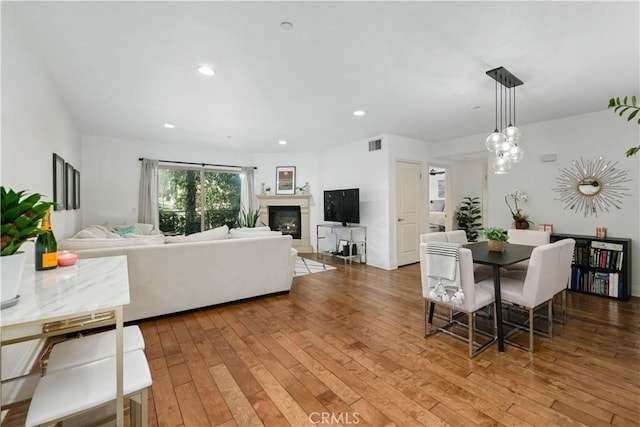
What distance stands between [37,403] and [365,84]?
320 centimetres

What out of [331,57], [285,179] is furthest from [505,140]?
[285,179]

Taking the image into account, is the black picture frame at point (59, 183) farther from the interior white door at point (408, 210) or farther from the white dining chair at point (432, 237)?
the interior white door at point (408, 210)

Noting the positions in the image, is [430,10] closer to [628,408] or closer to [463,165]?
[628,408]

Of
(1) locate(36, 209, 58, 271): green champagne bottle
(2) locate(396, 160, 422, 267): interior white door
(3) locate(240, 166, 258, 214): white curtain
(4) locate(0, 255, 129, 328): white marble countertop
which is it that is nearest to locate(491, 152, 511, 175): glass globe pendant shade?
(2) locate(396, 160, 422, 267): interior white door

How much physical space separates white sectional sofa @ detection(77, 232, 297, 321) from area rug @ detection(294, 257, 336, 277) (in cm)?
119

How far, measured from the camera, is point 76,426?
5.08 feet

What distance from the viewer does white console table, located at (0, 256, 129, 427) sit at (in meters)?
0.95

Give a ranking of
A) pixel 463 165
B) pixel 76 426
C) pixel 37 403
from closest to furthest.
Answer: pixel 37 403 < pixel 76 426 < pixel 463 165

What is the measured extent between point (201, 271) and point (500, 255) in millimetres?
3093

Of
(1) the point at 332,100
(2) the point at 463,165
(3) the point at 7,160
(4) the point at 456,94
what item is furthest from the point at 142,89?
(2) the point at 463,165

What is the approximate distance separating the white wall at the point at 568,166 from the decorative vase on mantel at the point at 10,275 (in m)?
5.75

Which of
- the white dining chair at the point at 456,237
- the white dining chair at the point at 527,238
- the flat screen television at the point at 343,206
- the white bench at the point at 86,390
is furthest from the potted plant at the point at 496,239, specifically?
the white bench at the point at 86,390

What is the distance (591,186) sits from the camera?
4020 millimetres

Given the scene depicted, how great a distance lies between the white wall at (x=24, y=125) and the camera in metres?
1.76
